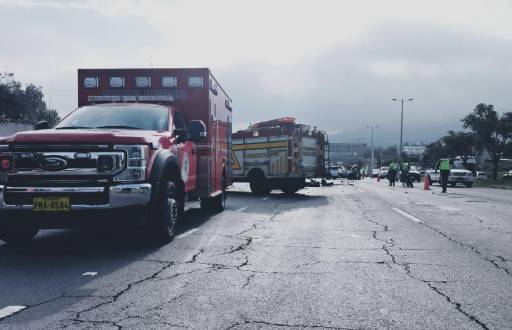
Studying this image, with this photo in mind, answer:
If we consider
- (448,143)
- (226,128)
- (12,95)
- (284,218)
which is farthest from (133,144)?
(448,143)

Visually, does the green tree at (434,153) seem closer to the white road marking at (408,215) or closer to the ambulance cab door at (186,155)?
the white road marking at (408,215)

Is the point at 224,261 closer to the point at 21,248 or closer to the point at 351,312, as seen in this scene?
the point at 351,312

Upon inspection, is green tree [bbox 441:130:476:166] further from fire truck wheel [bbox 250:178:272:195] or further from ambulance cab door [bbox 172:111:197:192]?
ambulance cab door [bbox 172:111:197:192]

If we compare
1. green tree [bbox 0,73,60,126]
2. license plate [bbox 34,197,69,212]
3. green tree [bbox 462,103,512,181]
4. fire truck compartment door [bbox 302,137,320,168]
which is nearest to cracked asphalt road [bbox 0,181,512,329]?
license plate [bbox 34,197,69,212]

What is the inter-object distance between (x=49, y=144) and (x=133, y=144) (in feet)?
3.26

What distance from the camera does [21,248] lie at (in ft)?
21.6

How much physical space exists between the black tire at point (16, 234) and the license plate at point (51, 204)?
84 cm

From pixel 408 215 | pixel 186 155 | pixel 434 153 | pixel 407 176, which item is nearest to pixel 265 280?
pixel 186 155

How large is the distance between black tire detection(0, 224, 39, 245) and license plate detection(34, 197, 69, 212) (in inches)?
33.1

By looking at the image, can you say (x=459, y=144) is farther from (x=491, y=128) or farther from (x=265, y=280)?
(x=265, y=280)

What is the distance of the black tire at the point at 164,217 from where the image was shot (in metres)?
6.61

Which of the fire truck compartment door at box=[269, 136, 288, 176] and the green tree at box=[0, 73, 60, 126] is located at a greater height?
the green tree at box=[0, 73, 60, 126]

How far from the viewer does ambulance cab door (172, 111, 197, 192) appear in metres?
7.87

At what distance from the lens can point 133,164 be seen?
604cm
